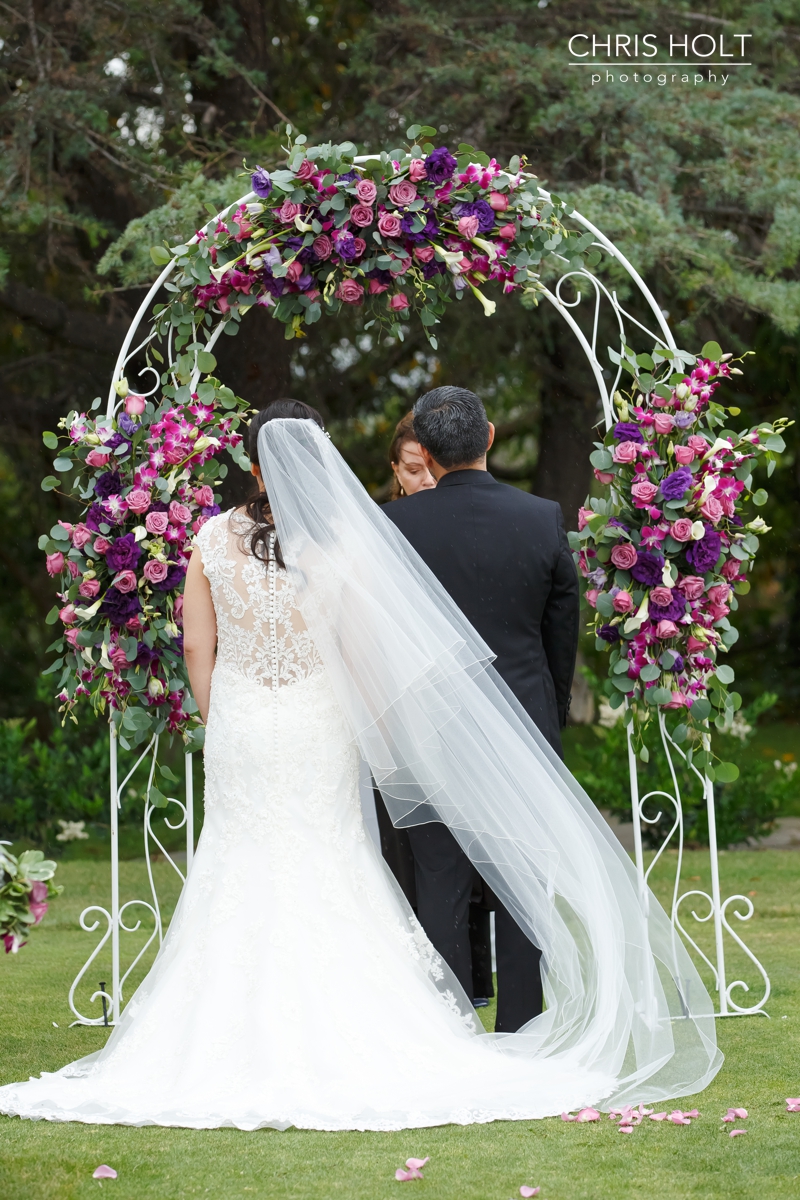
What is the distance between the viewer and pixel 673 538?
14.6 feet

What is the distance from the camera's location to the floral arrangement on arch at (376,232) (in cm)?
466

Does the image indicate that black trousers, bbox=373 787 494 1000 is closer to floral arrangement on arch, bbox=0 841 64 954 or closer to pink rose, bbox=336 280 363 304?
floral arrangement on arch, bbox=0 841 64 954

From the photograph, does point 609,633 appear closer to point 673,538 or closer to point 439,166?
→ point 673,538

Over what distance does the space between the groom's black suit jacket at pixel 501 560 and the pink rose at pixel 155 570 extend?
885 mm

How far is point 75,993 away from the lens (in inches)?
214

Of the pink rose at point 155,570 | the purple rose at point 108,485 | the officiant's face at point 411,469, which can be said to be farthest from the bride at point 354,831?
the officiant's face at point 411,469

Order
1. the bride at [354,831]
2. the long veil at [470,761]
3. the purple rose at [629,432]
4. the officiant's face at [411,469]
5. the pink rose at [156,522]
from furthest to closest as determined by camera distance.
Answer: the officiant's face at [411,469] < the pink rose at [156,522] < the purple rose at [629,432] < the long veil at [470,761] < the bride at [354,831]

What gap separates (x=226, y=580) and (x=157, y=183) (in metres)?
4.12

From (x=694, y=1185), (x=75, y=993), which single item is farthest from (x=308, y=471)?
(x=75, y=993)

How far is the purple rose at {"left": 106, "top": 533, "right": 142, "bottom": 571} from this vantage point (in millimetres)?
4605

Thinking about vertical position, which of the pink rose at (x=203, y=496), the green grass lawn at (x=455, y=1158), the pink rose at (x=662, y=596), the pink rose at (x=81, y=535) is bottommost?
the green grass lawn at (x=455, y=1158)

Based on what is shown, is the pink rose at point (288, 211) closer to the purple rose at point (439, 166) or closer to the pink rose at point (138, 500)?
the purple rose at point (439, 166)

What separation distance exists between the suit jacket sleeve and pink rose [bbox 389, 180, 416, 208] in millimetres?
1230

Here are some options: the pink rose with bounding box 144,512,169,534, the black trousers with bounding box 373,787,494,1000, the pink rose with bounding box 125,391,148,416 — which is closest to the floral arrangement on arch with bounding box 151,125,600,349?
the pink rose with bounding box 125,391,148,416
